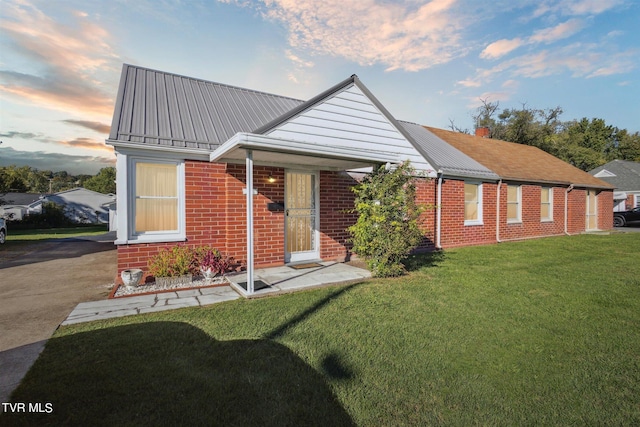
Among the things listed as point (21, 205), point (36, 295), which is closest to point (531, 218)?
point (36, 295)

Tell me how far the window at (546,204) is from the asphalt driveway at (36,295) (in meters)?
16.6

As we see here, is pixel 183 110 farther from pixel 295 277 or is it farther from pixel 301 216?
pixel 295 277

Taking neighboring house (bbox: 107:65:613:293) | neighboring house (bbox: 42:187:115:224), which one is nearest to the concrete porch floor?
neighboring house (bbox: 107:65:613:293)

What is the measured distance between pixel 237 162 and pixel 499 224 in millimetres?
10581

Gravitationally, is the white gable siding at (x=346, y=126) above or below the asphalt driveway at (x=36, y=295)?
above

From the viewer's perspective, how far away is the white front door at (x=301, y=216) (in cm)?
741

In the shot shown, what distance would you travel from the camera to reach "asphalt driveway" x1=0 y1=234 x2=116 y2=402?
10.2 feet

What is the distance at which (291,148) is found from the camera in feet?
17.0

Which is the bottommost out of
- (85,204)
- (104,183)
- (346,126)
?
(85,204)

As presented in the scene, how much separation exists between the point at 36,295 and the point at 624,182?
4081 centimetres

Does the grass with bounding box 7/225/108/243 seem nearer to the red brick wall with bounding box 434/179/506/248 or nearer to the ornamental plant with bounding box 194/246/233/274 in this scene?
the ornamental plant with bounding box 194/246/233/274

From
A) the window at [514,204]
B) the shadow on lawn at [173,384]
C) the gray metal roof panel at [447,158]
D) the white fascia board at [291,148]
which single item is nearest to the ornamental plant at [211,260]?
the white fascia board at [291,148]

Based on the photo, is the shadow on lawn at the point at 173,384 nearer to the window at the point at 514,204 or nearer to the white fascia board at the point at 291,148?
the white fascia board at the point at 291,148

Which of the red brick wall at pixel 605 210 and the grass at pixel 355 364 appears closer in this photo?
the grass at pixel 355 364
